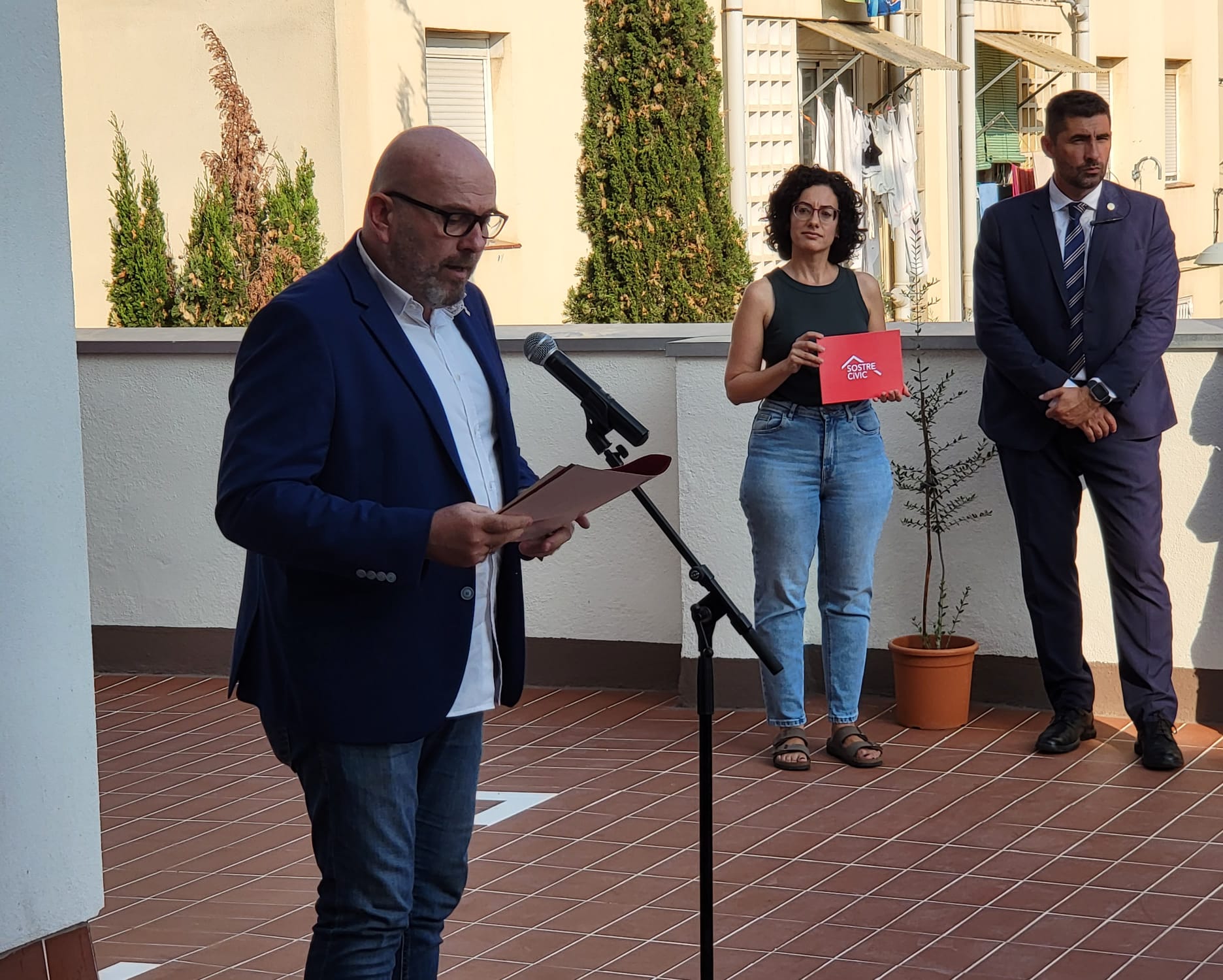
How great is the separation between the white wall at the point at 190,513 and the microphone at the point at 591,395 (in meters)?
4.12

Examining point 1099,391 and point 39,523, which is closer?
point 39,523

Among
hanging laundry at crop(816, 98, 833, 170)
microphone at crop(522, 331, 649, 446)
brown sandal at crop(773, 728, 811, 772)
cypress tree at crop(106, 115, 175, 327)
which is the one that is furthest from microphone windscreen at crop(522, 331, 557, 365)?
hanging laundry at crop(816, 98, 833, 170)

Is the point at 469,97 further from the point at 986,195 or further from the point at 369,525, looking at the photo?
the point at 369,525

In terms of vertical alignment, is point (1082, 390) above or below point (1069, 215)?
below

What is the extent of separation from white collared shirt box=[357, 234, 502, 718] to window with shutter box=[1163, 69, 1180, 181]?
2525 cm

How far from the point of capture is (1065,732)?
249 inches

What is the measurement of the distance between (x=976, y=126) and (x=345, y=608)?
2205 cm

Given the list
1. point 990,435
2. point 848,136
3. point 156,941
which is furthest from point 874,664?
point 848,136

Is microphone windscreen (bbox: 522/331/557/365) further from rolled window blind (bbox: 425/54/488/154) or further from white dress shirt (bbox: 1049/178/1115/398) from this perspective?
rolled window blind (bbox: 425/54/488/154)

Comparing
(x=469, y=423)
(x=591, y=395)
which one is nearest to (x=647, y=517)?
(x=591, y=395)

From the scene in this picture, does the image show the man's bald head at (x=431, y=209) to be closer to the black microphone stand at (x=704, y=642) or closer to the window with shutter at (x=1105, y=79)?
the black microphone stand at (x=704, y=642)

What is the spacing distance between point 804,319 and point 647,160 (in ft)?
29.9

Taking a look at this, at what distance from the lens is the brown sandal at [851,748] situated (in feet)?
20.6

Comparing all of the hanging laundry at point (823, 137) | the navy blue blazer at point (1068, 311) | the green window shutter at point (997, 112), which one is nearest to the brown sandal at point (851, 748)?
the navy blue blazer at point (1068, 311)
